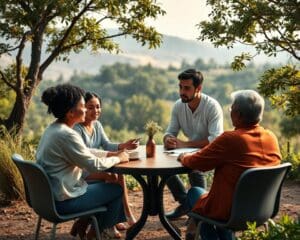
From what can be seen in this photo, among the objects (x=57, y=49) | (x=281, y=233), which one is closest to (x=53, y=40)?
(x=57, y=49)

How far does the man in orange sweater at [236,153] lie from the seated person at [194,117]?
115 centimetres

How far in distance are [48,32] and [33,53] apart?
844 millimetres

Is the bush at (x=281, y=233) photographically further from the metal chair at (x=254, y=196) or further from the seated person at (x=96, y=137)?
the seated person at (x=96, y=137)

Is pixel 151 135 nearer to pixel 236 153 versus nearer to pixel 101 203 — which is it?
pixel 101 203

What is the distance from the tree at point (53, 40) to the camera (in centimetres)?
739

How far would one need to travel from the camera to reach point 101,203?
3.79 meters

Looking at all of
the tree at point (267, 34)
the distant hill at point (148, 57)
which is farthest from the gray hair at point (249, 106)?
the distant hill at point (148, 57)

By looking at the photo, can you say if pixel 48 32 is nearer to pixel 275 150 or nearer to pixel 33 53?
pixel 33 53

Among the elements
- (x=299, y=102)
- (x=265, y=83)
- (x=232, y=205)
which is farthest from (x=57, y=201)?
(x=299, y=102)

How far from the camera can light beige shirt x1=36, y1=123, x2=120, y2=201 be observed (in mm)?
3564

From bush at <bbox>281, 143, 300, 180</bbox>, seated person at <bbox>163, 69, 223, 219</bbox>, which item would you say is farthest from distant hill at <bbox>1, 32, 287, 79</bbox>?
seated person at <bbox>163, 69, 223, 219</bbox>

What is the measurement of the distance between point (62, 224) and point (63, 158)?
1.71 meters

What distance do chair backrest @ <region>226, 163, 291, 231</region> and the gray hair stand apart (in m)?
0.33

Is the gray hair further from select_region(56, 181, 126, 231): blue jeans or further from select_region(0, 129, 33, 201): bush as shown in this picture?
select_region(0, 129, 33, 201): bush
